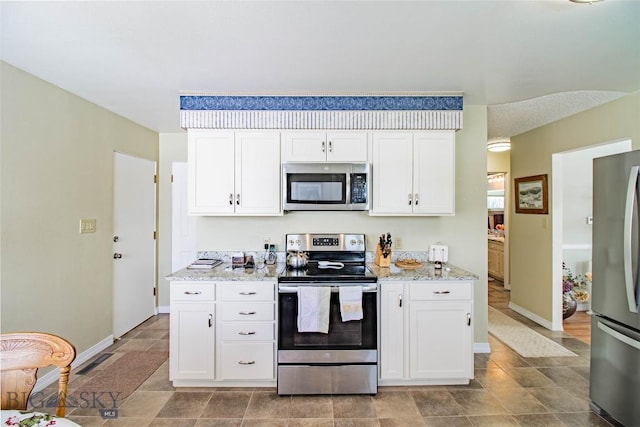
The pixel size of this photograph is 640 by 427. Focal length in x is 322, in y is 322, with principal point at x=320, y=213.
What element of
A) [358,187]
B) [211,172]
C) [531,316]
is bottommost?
[531,316]

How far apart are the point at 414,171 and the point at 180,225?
314 centimetres

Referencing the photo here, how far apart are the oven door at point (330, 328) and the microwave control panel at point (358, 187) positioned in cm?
79

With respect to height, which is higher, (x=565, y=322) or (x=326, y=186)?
(x=326, y=186)

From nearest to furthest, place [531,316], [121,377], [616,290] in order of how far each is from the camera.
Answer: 1. [616,290]
2. [121,377]
3. [531,316]

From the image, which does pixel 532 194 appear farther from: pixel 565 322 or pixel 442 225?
pixel 442 225

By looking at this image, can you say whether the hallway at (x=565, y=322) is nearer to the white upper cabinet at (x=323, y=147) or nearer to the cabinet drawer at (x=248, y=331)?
the white upper cabinet at (x=323, y=147)

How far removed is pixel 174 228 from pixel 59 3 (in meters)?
3.04

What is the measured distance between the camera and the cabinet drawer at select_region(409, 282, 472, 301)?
8.43ft

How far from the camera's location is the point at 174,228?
14.3 feet

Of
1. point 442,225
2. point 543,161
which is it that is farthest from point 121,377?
point 543,161

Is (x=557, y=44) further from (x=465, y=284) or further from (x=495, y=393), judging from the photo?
(x=495, y=393)

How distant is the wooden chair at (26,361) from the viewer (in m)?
1.21

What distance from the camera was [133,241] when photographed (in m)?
3.83

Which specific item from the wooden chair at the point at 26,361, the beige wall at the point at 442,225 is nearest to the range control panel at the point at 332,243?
the beige wall at the point at 442,225
